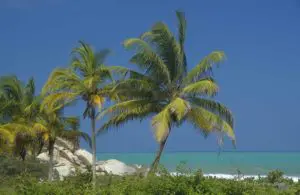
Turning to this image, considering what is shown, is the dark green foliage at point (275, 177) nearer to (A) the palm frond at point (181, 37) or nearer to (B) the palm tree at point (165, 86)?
(B) the palm tree at point (165, 86)

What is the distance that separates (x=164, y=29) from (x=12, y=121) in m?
12.7

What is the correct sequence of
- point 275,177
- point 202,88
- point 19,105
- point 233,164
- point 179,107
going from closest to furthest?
1. point 275,177
2. point 179,107
3. point 202,88
4. point 19,105
5. point 233,164

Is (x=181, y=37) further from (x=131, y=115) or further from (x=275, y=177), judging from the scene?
(x=275, y=177)

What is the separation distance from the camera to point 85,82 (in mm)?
18781

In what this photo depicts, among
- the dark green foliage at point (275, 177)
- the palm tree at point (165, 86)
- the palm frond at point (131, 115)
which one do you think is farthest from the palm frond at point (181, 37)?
the dark green foliage at point (275, 177)

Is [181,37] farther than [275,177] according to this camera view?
Yes

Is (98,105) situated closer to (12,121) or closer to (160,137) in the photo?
(160,137)

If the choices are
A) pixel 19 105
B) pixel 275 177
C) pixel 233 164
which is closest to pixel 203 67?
pixel 275 177

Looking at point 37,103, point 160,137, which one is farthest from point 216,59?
point 37,103

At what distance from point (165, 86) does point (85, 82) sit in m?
3.28

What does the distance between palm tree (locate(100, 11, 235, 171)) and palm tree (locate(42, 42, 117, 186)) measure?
68 centimetres

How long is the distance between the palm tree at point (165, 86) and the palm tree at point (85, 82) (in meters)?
0.68

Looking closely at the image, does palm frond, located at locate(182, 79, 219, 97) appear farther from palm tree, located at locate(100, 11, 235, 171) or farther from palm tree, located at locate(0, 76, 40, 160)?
palm tree, located at locate(0, 76, 40, 160)

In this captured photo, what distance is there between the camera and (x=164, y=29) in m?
19.4
